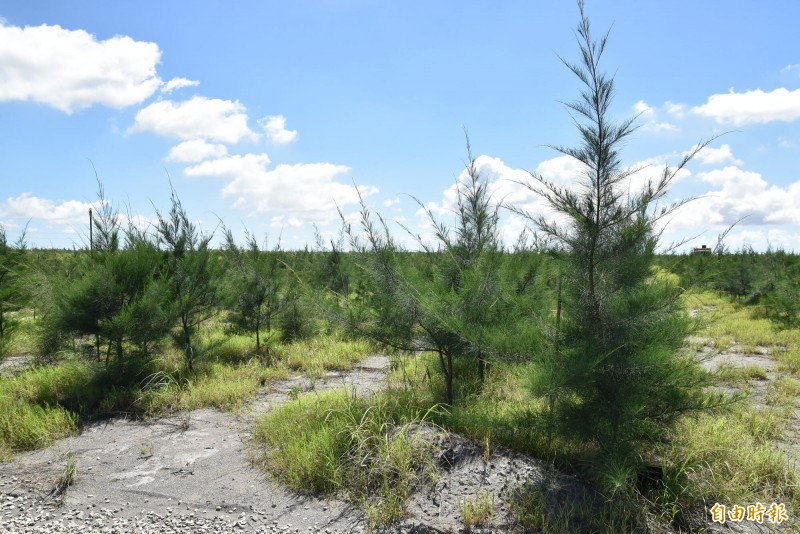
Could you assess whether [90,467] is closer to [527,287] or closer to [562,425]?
[562,425]

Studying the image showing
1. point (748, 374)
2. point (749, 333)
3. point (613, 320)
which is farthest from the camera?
point (749, 333)

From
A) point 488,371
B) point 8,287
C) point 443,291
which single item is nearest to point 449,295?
point 443,291

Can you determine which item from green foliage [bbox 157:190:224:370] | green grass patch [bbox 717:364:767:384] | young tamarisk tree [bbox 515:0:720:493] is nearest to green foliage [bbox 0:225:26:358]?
green foliage [bbox 157:190:224:370]

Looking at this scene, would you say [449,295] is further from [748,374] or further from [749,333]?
[749,333]

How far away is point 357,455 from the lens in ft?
14.8

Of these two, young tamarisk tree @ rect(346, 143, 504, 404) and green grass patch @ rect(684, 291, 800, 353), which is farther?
green grass patch @ rect(684, 291, 800, 353)

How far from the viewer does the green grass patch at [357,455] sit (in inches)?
163

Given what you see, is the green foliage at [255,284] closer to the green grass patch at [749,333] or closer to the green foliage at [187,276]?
the green foliage at [187,276]

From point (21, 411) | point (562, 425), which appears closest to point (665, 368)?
point (562, 425)

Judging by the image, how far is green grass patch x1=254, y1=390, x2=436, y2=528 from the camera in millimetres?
4133

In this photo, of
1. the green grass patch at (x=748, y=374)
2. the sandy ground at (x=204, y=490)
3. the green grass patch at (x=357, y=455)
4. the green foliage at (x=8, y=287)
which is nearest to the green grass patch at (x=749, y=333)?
the green grass patch at (x=748, y=374)

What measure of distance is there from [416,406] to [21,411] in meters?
4.76

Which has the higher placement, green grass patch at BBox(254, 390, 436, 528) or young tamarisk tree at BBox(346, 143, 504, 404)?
young tamarisk tree at BBox(346, 143, 504, 404)

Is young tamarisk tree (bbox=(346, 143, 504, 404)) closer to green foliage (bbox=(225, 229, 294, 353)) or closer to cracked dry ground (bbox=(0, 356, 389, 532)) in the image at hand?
cracked dry ground (bbox=(0, 356, 389, 532))
